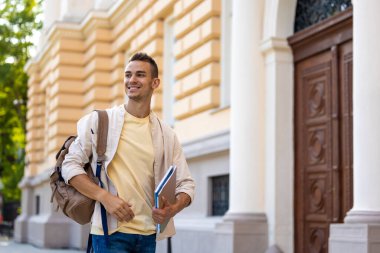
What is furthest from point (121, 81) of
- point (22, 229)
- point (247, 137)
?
point (22, 229)

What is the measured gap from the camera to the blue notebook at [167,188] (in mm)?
3850

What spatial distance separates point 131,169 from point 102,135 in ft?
0.68

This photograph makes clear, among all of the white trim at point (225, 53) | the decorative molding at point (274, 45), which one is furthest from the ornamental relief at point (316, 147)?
the white trim at point (225, 53)

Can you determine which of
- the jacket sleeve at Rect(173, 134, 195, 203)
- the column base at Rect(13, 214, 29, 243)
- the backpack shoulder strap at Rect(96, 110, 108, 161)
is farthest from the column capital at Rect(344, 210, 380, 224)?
the column base at Rect(13, 214, 29, 243)

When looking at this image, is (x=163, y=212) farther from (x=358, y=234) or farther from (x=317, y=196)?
(x=317, y=196)

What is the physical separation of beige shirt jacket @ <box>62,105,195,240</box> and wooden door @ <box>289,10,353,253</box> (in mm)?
6019

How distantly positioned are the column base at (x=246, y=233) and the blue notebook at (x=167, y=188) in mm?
7472

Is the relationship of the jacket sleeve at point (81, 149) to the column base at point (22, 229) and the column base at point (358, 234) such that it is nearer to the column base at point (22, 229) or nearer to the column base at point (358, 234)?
the column base at point (358, 234)

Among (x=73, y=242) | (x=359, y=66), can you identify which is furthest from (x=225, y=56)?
(x=73, y=242)

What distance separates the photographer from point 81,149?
407 centimetres

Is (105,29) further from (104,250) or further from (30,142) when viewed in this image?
(104,250)

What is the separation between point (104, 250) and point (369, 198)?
5.03 metres

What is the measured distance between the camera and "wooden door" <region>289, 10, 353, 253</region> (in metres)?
10.2

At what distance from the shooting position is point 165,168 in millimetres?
4133
